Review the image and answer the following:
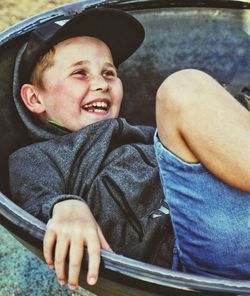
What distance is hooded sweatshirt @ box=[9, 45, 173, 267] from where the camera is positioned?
3.57 feet

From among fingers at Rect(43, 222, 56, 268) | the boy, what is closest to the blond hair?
the boy

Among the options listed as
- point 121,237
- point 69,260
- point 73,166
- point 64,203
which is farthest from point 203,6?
point 69,260

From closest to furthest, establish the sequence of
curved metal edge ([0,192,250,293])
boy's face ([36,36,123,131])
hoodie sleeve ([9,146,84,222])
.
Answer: curved metal edge ([0,192,250,293]), hoodie sleeve ([9,146,84,222]), boy's face ([36,36,123,131])

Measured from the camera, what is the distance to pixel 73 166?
1.19m

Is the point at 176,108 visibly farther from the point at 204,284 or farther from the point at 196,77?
the point at 204,284

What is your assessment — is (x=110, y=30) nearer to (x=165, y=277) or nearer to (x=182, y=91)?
(x=182, y=91)

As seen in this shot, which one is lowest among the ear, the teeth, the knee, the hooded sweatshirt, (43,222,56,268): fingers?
the hooded sweatshirt

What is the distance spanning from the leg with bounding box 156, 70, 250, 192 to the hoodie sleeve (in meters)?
0.29

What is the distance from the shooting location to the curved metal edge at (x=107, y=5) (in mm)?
1392

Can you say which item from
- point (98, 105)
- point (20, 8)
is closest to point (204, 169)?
point (98, 105)

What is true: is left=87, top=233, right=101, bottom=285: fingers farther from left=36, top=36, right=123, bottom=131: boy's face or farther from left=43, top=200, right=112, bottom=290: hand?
left=36, top=36, right=123, bottom=131: boy's face

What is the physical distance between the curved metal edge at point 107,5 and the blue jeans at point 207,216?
25.5 inches

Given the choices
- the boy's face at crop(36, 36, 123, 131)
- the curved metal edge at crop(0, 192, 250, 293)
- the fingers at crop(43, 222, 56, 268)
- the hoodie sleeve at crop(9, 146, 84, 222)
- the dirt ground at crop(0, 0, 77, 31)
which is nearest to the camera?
the curved metal edge at crop(0, 192, 250, 293)

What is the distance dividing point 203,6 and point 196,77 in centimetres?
83
